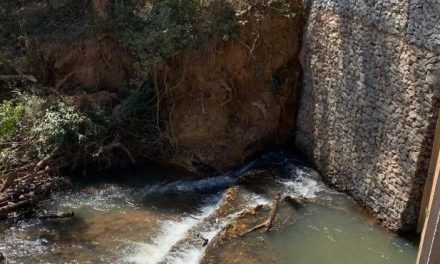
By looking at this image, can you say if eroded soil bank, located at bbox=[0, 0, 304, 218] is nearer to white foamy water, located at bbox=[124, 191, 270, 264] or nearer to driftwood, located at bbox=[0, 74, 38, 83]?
driftwood, located at bbox=[0, 74, 38, 83]

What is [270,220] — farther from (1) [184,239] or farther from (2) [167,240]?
(2) [167,240]

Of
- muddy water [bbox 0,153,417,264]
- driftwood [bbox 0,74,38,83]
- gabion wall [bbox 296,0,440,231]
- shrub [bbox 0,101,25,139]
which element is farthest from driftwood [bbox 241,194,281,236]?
driftwood [bbox 0,74,38,83]

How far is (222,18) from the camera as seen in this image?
9727 millimetres

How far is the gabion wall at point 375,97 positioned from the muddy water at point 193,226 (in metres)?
0.44

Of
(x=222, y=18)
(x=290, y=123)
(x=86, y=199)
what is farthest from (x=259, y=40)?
(x=86, y=199)

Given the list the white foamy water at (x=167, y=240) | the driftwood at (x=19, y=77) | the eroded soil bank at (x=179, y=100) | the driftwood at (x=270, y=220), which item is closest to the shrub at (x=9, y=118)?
the eroded soil bank at (x=179, y=100)

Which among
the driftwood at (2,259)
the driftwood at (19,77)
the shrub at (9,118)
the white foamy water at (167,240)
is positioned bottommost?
the driftwood at (2,259)

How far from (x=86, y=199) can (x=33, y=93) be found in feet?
8.83

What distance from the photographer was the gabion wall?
6.72 m

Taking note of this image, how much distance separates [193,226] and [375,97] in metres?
3.29

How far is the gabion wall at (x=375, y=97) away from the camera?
6.72 m

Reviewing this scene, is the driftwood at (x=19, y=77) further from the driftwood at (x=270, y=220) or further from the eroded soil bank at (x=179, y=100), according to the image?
the driftwood at (x=270, y=220)

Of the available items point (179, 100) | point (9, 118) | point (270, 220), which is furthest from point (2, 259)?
point (179, 100)

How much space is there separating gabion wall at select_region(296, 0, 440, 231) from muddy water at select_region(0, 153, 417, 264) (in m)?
0.44
